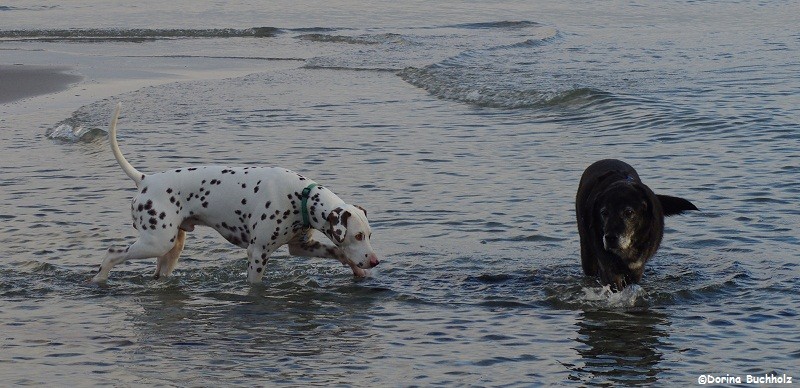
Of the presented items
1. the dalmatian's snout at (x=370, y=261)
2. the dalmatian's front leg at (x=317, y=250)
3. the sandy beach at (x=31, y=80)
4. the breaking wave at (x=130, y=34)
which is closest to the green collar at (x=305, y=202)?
the dalmatian's front leg at (x=317, y=250)

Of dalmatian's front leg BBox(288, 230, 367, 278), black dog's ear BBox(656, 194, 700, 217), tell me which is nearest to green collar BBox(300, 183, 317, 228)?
dalmatian's front leg BBox(288, 230, 367, 278)

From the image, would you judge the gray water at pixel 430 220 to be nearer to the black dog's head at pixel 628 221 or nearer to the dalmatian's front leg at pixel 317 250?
the dalmatian's front leg at pixel 317 250

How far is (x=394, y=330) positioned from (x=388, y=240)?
6.91ft

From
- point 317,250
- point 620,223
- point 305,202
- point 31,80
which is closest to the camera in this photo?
point 620,223

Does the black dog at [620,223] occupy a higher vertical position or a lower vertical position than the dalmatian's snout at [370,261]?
higher

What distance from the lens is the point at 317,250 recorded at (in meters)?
7.97

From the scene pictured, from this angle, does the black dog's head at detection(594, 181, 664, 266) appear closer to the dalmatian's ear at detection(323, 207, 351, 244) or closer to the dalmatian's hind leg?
the dalmatian's ear at detection(323, 207, 351, 244)

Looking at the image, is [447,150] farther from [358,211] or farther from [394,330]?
[394,330]

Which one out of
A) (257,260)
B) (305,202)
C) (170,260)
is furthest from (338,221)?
(170,260)

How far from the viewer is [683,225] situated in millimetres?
9094

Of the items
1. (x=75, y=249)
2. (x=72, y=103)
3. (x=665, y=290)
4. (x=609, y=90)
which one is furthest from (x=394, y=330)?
(x=72, y=103)

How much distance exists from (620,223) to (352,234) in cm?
170

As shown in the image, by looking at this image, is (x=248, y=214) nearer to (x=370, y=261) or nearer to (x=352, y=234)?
(x=352, y=234)

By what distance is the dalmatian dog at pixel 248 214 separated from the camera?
24.8 ft
